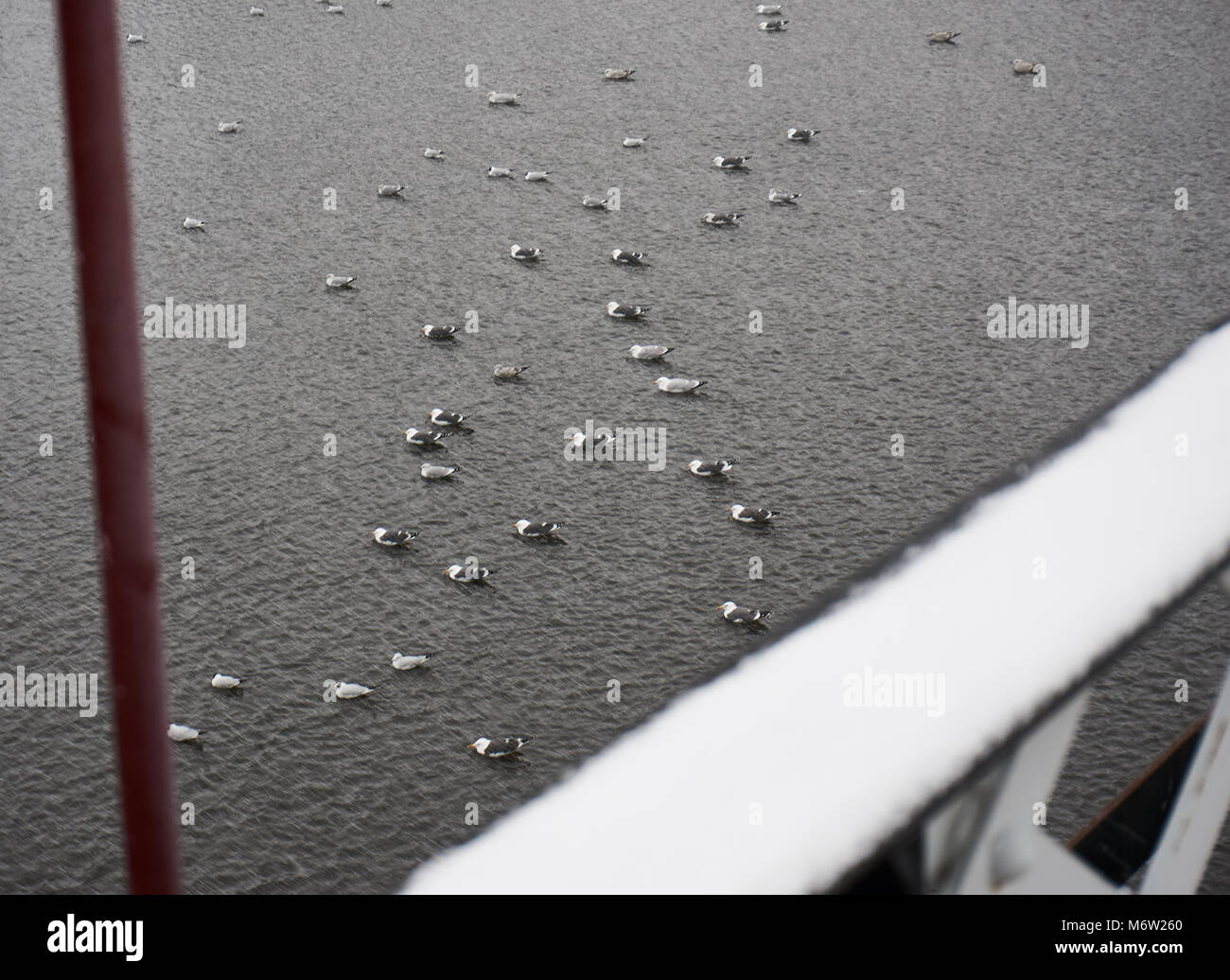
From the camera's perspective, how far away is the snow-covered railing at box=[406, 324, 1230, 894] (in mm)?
654

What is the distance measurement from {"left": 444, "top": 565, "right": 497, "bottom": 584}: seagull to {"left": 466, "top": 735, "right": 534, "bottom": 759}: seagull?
1.54 m

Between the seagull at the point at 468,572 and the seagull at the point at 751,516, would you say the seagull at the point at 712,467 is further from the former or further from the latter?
the seagull at the point at 468,572

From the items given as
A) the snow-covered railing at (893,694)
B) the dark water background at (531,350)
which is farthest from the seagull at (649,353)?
the snow-covered railing at (893,694)

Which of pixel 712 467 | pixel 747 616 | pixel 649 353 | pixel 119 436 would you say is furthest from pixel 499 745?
pixel 119 436

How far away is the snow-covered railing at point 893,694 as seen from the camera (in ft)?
2.15

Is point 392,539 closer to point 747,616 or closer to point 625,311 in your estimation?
point 747,616

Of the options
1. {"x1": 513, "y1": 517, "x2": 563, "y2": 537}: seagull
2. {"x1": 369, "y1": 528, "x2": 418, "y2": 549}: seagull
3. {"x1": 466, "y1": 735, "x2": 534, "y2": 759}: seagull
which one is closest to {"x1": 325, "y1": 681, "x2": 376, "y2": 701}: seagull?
{"x1": 466, "y1": 735, "x2": 534, "y2": 759}: seagull

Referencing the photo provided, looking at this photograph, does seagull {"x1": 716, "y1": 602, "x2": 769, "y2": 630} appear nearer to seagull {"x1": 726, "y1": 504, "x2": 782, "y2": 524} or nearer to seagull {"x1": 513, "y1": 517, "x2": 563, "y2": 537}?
seagull {"x1": 726, "y1": 504, "x2": 782, "y2": 524}

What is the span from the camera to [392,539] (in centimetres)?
1035

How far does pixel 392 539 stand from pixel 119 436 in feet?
31.7

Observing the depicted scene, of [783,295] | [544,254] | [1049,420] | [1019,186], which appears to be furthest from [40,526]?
[1019,186]
